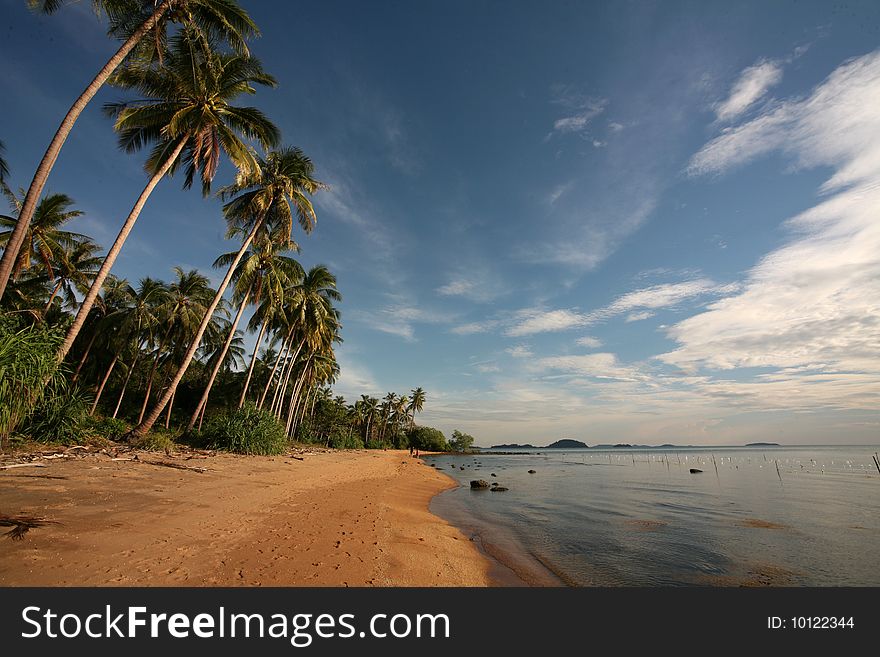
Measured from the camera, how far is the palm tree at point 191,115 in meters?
14.9

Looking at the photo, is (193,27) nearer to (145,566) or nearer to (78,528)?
(78,528)

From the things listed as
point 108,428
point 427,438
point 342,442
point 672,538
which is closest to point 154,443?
point 108,428

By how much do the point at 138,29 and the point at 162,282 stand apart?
24.5m

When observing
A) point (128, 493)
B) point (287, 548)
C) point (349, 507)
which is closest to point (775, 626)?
point (287, 548)

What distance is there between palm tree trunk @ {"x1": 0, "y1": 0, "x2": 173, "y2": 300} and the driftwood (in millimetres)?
8038

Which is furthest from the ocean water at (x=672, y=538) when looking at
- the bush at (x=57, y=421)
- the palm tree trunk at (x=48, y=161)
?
the palm tree trunk at (x=48, y=161)

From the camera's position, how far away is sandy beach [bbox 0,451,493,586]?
4801mm

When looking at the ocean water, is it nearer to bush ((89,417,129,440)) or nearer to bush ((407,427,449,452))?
bush ((89,417,129,440))

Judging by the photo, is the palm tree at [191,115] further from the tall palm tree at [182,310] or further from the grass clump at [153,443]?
the tall palm tree at [182,310]

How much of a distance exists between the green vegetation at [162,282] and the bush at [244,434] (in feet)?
0.28

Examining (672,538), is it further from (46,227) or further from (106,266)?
(46,227)

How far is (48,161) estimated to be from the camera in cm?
1073

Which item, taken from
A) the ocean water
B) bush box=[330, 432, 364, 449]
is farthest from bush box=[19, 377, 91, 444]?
bush box=[330, 432, 364, 449]

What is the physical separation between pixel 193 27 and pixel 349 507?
17.8 m
